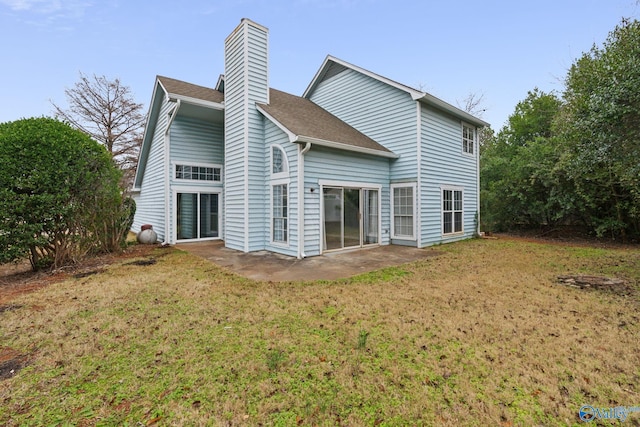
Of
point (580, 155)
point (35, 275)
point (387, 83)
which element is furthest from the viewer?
point (387, 83)

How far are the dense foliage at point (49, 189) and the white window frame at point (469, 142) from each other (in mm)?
12075

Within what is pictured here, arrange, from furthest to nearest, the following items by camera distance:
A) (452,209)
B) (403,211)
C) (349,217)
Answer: (452,209) < (403,211) < (349,217)

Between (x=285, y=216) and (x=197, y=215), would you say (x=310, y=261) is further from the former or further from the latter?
(x=197, y=215)

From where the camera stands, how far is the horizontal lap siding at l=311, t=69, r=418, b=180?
9.59 m

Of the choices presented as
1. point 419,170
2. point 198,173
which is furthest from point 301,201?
point 198,173

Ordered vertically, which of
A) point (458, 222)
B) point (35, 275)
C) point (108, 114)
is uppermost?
point (108, 114)

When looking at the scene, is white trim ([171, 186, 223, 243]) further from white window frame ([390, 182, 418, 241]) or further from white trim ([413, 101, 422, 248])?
white trim ([413, 101, 422, 248])

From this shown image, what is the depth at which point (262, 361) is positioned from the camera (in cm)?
272

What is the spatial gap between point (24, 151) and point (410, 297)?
7785 mm

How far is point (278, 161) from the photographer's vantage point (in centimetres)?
845

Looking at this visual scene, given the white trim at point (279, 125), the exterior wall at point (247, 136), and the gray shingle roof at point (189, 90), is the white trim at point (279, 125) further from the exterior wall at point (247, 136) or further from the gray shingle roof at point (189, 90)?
the gray shingle roof at point (189, 90)

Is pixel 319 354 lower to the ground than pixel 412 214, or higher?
lower

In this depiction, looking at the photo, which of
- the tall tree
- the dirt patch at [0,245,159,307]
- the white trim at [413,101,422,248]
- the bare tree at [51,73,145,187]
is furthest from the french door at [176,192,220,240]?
the bare tree at [51,73,145,187]

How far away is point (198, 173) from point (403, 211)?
307 inches
